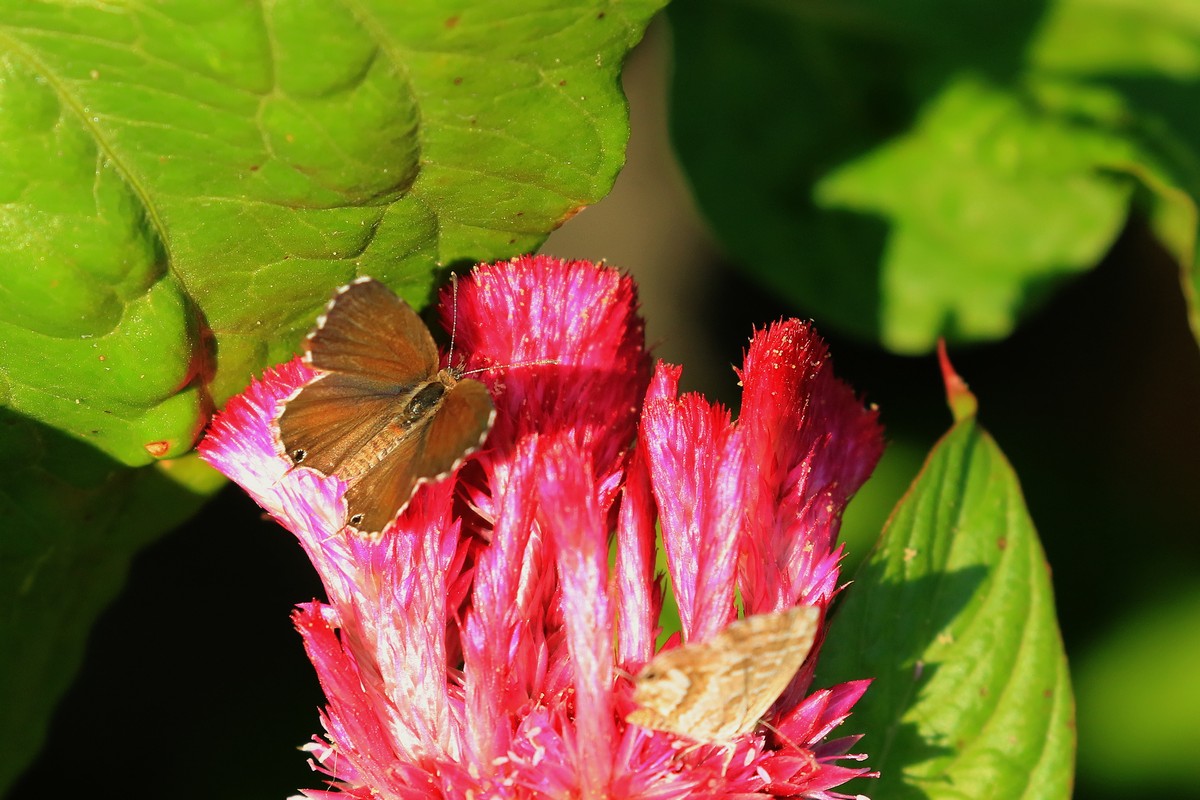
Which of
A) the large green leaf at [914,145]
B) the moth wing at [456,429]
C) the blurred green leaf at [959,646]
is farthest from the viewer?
the large green leaf at [914,145]

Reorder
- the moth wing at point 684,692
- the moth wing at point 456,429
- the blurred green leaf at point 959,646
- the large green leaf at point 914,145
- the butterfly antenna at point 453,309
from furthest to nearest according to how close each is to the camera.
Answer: the large green leaf at point 914,145, the blurred green leaf at point 959,646, the butterfly antenna at point 453,309, the moth wing at point 456,429, the moth wing at point 684,692

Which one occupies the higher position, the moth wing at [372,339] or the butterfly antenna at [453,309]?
the butterfly antenna at [453,309]

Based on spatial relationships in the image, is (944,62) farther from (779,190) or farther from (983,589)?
(983,589)

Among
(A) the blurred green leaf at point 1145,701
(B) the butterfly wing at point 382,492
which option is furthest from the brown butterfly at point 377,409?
(A) the blurred green leaf at point 1145,701

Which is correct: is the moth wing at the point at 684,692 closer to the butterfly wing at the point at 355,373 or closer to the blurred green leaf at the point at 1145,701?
the butterfly wing at the point at 355,373

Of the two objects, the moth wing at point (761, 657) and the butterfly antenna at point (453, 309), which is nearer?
the moth wing at point (761, 657)

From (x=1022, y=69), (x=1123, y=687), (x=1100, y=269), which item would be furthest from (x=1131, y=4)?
(x=1123, y=687)

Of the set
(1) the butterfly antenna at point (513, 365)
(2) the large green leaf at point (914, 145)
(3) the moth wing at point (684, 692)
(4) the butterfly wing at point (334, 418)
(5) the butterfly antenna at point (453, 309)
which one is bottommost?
(3) the moth wing at point (684, 692)

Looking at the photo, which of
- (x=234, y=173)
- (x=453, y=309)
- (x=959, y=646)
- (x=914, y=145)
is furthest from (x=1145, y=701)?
(x=234, y=173)
